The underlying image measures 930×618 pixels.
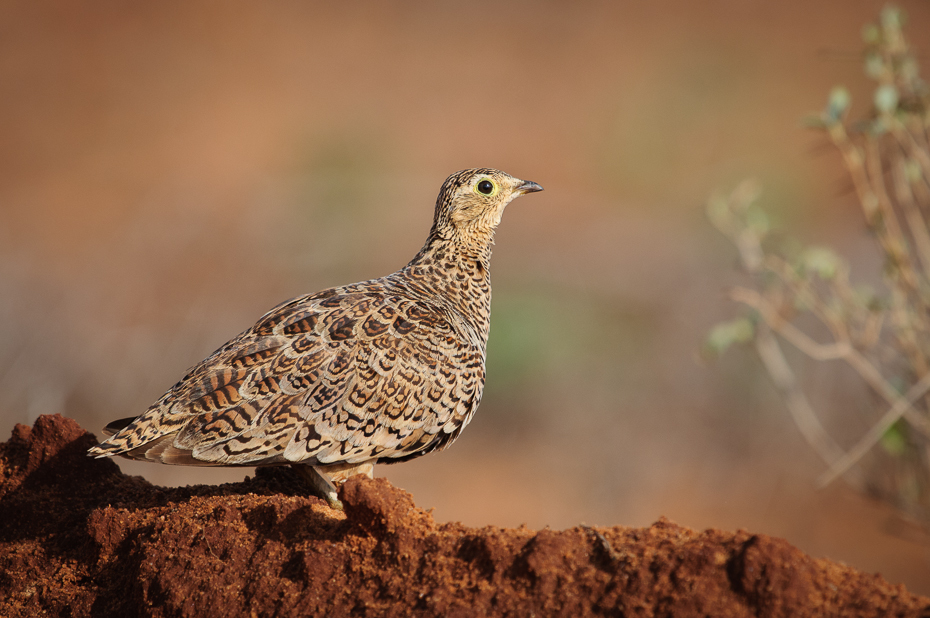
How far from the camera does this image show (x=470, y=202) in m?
5.89

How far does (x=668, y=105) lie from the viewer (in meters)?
26.7

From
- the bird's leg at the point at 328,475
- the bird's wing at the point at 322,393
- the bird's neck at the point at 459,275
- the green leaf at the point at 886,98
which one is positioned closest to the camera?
the bird's wing at the point at 322,393

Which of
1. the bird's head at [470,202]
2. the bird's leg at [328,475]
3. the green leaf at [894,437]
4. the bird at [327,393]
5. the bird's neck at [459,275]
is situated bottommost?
the bird's leg at [328,475]

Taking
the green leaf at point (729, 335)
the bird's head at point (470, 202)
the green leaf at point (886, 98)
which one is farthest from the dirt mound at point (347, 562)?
the green leaf at point (886, 98)

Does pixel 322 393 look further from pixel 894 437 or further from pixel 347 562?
pixel 894 437

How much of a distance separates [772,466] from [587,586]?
1162cm

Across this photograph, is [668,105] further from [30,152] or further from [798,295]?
[798,295]

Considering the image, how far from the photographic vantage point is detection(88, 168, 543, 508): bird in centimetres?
416

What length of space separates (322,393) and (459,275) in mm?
1690

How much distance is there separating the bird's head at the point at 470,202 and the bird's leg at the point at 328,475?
195 centimetres

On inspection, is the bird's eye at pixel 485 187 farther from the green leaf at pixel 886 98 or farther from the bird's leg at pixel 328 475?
the green leaf at pixel 886 98

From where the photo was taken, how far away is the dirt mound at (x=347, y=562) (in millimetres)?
2746

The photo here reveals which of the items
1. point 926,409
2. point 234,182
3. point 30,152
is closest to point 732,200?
point 926,409

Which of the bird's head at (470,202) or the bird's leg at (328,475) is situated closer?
the bird's leg at (328,475)
